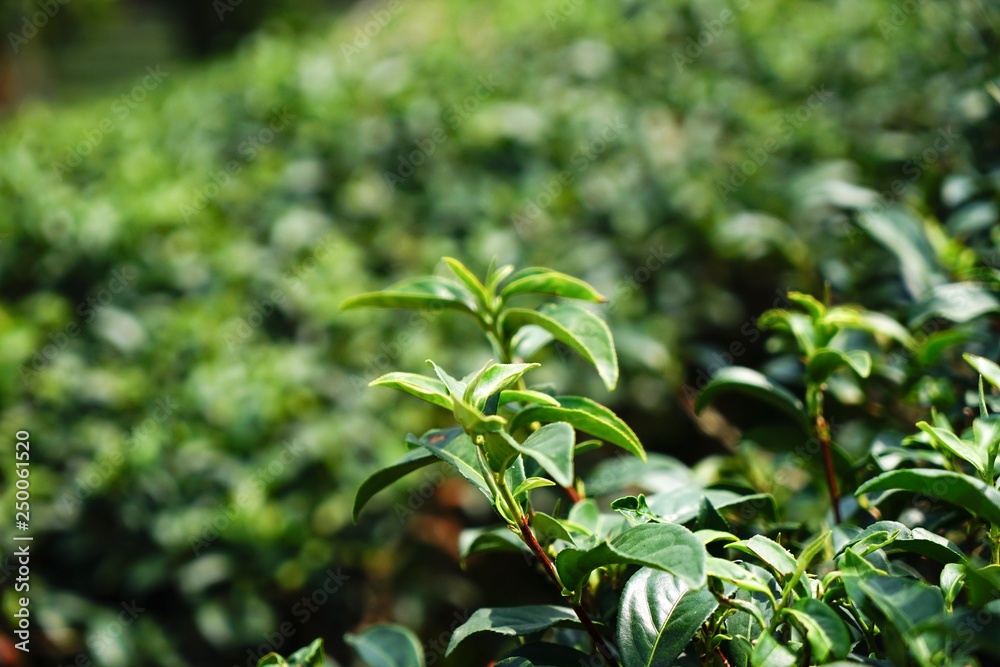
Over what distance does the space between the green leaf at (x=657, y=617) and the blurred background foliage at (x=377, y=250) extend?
644 mm

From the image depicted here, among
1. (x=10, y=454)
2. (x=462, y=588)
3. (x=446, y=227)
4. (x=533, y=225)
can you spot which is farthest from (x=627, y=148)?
(x=10, y=454)

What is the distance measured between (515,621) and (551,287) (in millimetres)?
456

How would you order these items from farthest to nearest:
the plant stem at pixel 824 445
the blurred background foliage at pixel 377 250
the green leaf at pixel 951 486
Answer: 1. the blurred background foliage at pixel 377 250
2. the plant stem at pixel 824 445
3. the green leaf at pixel 951 486

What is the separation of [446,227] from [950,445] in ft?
7.31

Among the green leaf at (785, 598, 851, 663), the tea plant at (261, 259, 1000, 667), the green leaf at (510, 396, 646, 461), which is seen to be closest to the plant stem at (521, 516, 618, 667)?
the tea plant at (261, 259, 1000, 667)

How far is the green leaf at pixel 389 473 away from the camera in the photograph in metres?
0.98

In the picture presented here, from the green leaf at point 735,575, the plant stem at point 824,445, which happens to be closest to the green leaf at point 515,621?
the green leaf at point 735,575

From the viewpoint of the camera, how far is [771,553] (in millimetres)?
849

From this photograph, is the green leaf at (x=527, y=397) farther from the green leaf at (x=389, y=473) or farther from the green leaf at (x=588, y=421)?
the green leaf at (x=389, y=473)

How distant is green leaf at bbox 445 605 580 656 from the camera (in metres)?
0.94

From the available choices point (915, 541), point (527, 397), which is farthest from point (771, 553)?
point (527, 397)

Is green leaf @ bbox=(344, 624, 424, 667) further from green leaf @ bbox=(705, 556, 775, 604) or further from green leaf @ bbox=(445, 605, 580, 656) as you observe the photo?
green leaf @ bbox=(705, 556, 775, 604)

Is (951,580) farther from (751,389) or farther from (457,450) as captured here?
(457,450)

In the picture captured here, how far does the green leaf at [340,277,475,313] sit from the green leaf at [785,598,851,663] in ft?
1.90
